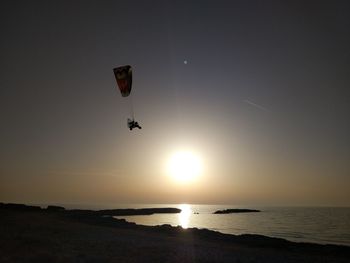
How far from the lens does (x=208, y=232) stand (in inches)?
1585

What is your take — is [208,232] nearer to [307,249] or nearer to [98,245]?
[307,249]

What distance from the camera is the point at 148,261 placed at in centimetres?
1786

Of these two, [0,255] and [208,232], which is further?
[208,232]

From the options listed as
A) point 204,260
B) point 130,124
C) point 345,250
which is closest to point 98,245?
point 204,260

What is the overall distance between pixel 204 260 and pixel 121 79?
59.2ft

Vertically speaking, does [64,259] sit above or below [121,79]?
below

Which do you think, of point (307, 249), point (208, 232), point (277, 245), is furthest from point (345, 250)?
point (208, 232)

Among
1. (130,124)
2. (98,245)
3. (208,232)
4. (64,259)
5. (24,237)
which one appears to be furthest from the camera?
(208,232)

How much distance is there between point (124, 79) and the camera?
32031mm

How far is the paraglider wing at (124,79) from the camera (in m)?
31.9

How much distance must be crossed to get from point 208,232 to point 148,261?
23.4m

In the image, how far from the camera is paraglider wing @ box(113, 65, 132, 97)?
31906mm

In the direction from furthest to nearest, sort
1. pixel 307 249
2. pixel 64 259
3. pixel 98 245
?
pixel 307 249, pixel 98 245, pixel 64 259

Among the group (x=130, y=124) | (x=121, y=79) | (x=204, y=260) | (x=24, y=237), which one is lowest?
(x=204, y=260)
